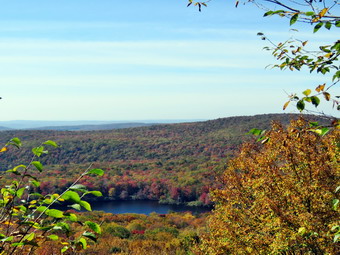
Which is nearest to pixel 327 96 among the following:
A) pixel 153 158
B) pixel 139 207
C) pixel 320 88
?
pixel 320 88

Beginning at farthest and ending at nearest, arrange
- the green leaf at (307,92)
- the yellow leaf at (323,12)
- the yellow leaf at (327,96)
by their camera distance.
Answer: the yellow leaf at (323,12) → the yellow leaf at (327,96) → the green leaf at (307,92)

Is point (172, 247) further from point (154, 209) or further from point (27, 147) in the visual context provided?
point (27, 147)

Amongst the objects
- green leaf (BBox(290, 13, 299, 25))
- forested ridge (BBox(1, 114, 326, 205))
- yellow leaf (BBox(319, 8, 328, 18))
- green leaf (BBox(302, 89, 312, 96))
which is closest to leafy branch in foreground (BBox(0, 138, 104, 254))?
green leaf (BBox(302, 89, 312, 96))

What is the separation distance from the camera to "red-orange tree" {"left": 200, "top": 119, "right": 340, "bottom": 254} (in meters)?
9.27

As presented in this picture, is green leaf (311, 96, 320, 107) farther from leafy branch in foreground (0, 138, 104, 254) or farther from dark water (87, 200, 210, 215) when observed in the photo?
dark water (87, 200, 210, 215)

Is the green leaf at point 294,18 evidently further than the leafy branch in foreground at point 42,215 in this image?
Yes

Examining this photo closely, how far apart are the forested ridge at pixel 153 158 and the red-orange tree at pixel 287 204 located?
2523cm

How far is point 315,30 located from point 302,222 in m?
7.10

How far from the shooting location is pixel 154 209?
5191 cm

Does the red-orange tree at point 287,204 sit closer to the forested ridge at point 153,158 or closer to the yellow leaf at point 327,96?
the yellow leaf at point 327,96

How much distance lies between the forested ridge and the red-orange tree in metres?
25.2

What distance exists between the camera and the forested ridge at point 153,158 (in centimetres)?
5801

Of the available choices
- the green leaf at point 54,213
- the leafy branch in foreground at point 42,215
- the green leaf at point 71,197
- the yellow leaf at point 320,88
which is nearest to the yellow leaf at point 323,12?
the yellow leaf at point 320,88

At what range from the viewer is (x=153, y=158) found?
87.7m
